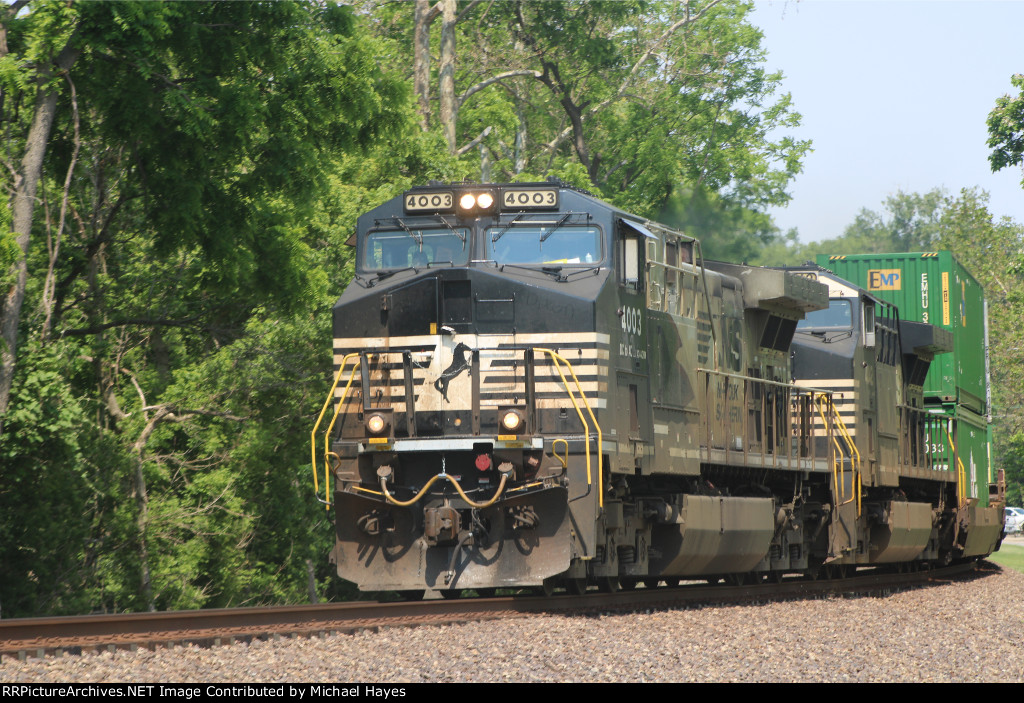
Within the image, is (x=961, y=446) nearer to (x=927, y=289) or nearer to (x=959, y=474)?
(x=959, y=474)

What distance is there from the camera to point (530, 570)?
11.4 meters

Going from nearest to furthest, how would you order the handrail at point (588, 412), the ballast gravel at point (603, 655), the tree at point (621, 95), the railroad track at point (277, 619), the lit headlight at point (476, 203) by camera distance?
1. the ballast gravel at point (603, 655)
2. the railroad track at point (277, 619)
3. the handrail at point (588, 412)
4. the lit headlight at point (476, 203)
5. the tree at point (621, 95)

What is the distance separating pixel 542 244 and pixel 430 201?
1230 mm

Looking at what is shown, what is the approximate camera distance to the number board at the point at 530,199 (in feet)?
39.7

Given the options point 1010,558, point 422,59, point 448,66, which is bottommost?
point 1010,558

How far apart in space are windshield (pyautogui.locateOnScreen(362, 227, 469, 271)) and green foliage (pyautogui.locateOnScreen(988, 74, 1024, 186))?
605 inches

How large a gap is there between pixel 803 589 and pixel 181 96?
9.98 m

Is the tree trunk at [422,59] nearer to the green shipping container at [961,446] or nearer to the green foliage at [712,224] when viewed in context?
the green foliage at [712,224]

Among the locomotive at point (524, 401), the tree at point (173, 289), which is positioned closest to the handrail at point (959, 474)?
the locomotive at point (524, 401)

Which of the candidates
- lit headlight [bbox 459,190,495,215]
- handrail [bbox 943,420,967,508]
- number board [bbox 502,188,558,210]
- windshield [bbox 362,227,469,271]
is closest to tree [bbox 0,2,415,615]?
windshield [bbox 362,227,469,271]

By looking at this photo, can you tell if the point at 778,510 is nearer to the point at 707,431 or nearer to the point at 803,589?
the point at 803,589

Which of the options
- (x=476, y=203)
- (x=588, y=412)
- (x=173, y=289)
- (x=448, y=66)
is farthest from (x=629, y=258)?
(x=448, y=66)

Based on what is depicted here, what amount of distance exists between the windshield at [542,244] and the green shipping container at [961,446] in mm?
10870

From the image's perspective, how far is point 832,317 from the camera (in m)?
18.2
